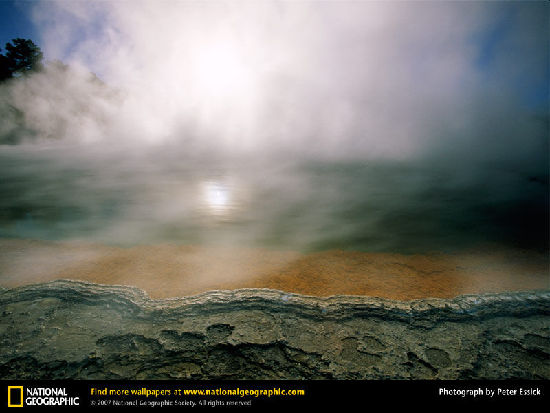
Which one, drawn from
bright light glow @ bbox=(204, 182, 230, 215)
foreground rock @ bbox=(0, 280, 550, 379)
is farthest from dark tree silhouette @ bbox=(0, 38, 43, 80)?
foreground rock @ bbox=(0, 280, 550, 379)

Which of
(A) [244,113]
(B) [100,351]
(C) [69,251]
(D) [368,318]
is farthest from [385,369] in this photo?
(A) [244,113]

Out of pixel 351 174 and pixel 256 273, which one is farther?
pixel 351 174

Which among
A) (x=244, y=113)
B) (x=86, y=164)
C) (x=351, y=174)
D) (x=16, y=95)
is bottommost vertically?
(x=351, y=174)

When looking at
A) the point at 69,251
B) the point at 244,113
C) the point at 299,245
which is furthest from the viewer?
the point at 244,113

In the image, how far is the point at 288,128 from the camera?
22.4m

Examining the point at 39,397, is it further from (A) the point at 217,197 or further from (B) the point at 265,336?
(A) the point at 217,197

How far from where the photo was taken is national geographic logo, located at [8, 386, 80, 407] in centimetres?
131

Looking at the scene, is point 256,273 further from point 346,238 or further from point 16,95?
point 16,95

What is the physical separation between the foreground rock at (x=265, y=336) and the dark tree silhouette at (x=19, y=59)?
23.2 m

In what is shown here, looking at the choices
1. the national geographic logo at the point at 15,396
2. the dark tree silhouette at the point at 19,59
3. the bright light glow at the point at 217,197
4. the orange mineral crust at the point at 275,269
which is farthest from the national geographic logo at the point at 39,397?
the dark tree silhouette at the point at 19,59

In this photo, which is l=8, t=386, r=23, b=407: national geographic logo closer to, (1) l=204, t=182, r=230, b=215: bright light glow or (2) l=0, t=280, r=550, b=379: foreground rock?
(2) l=0, t=280, r=550, b=379: foreground rock

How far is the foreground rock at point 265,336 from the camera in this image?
4.81 feet

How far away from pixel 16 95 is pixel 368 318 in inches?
935

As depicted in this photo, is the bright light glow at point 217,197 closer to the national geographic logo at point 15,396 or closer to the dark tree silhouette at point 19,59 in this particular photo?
the national geographic logo at point 15,396
